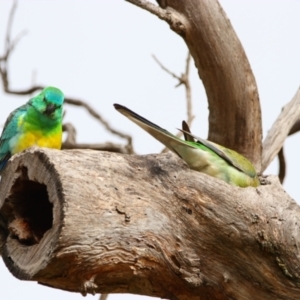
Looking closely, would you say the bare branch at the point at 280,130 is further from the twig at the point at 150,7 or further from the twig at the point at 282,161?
the twig at the point at 150,7

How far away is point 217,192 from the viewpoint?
3699mm

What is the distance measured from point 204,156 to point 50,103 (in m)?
1.69

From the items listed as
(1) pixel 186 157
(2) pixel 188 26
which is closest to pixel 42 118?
(2) pixel 188 26

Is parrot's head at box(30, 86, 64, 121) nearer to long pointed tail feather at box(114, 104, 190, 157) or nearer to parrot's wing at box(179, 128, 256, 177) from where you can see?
parrot's wing at box(179, 128, 256, 177)

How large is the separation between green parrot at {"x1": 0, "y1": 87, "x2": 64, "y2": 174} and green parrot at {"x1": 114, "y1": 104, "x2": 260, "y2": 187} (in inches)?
50.7

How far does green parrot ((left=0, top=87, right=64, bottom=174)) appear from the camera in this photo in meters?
5.07

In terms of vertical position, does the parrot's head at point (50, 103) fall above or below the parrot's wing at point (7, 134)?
above

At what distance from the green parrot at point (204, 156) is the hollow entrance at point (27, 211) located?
0.56m

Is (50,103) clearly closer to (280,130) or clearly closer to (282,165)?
(280,130)

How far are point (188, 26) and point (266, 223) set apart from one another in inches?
74.5

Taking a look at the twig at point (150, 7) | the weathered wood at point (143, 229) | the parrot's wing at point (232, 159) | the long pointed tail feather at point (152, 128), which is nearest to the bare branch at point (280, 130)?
the parrot's wing at point (232, 159)

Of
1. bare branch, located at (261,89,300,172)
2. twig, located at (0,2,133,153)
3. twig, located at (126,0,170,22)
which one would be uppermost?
twig, located at (126,0,170,22)

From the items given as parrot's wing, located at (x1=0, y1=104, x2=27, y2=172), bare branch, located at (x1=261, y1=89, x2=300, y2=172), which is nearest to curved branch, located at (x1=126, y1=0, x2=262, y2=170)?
bare branch, located at (x1=261, y1=89, x2=300, y2=172)

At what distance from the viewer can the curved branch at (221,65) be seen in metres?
5.11
